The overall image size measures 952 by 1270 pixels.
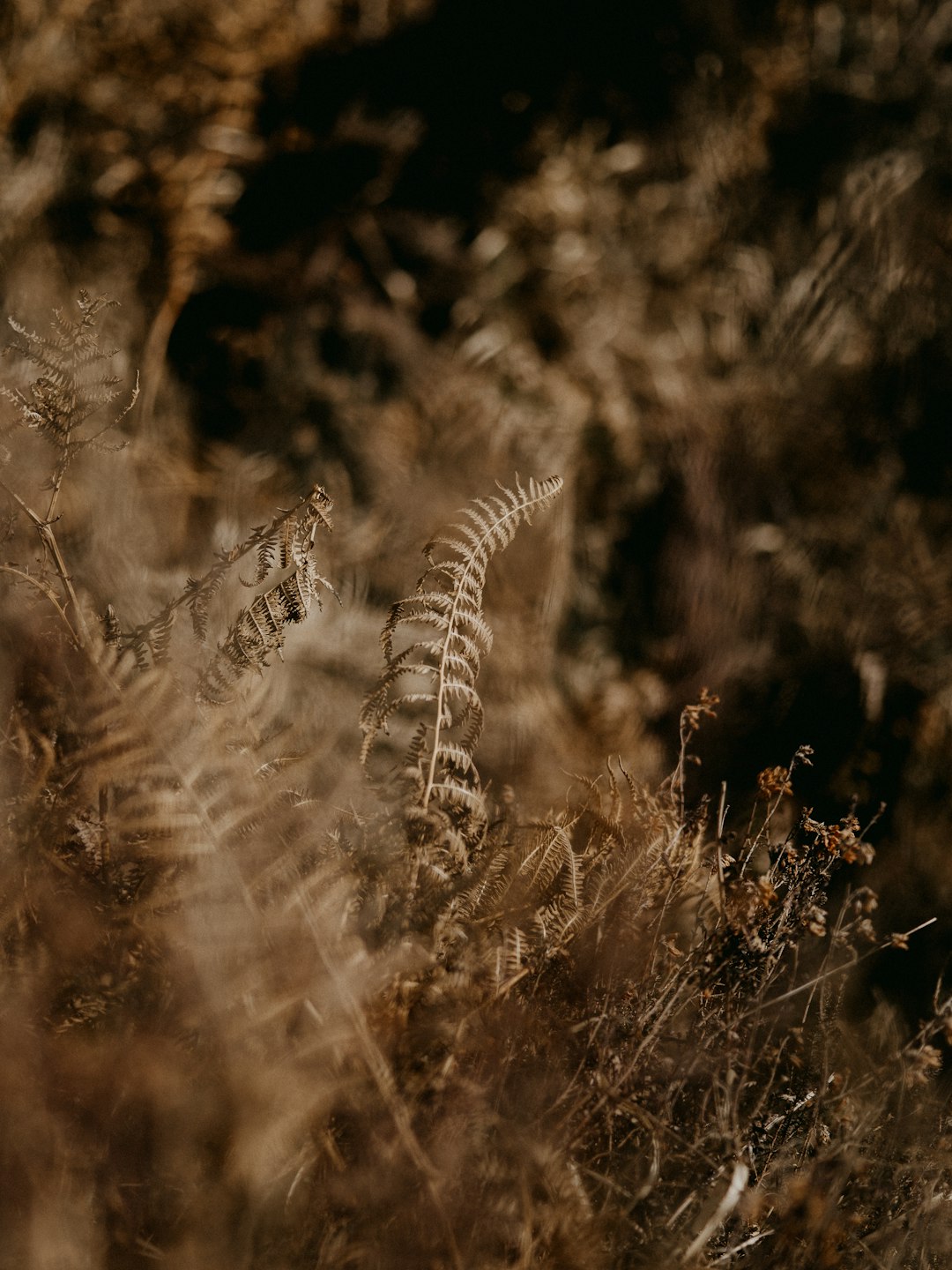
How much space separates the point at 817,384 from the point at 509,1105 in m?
1.69

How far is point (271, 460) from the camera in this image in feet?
6.34

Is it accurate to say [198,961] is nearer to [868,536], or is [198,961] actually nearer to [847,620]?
[847,620]

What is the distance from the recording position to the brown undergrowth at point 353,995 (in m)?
A: 0.74

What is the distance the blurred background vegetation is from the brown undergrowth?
0.79 meters

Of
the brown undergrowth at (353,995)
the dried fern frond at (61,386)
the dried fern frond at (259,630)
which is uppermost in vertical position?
the dried fern frond at (61,386)

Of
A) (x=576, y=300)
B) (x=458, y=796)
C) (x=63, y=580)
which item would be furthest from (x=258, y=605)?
(x=576, y=300)

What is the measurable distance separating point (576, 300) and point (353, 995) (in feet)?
5.84

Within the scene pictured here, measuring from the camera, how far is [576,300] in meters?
2.12

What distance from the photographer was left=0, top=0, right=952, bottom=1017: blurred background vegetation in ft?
5.92

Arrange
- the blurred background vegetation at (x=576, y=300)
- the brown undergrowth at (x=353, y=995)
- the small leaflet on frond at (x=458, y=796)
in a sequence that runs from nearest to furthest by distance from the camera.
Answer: the brown undergrowth at (x=353, y=995) → the small leaflet on frond at (x=458, y=796) → the blurred background vegetation at (x=576, y=300)

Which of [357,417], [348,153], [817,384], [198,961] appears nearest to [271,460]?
[357,417]

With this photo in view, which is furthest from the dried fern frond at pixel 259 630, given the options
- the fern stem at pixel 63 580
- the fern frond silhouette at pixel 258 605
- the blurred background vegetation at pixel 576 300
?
the blurred background vegetation at pixel 576 300

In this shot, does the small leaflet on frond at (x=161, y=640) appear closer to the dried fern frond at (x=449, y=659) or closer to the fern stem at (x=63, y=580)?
the fern stem at (x=63, y=580)

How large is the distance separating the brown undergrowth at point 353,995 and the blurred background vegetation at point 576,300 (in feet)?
2.59
